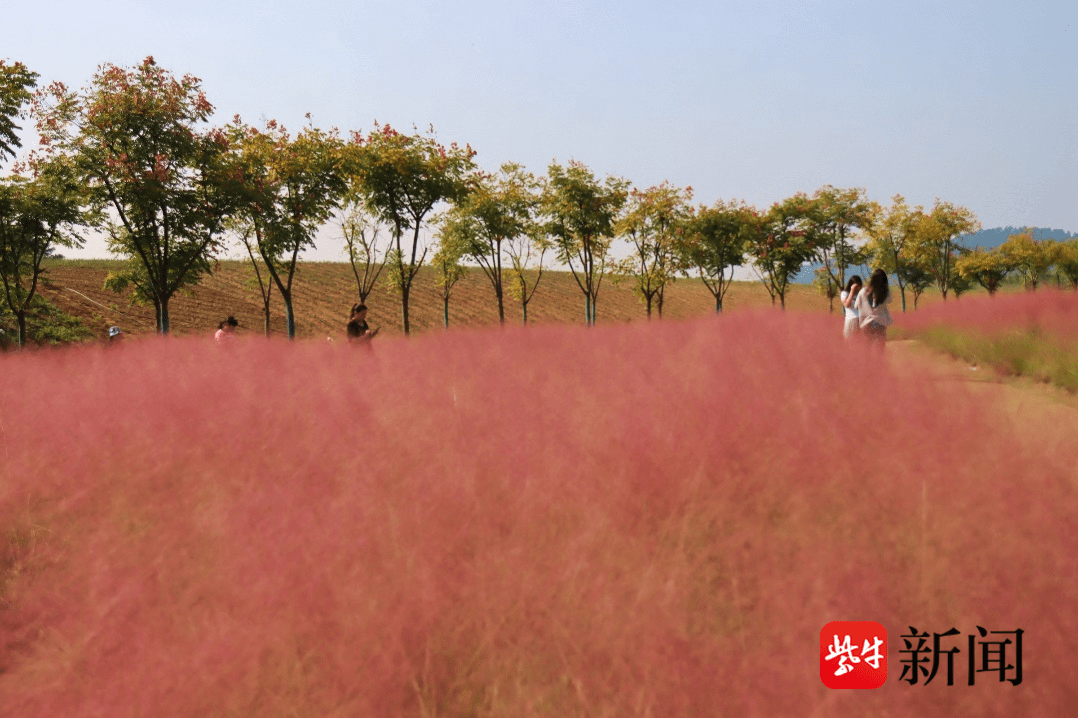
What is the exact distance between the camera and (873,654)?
1785mm

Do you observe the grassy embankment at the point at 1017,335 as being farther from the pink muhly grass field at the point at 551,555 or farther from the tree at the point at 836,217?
the tree at the point at 836,217

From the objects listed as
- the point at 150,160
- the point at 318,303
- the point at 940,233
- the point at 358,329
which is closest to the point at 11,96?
the point at 150,160

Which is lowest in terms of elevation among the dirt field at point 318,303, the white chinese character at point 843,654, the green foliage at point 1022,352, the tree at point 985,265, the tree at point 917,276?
the white chinese character at point 843,654

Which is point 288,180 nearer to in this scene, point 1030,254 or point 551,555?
point 551,555

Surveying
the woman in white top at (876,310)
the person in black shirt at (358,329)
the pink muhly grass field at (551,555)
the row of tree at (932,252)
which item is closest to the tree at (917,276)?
the row of tree at (932,252)

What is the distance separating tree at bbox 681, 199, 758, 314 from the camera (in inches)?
1722

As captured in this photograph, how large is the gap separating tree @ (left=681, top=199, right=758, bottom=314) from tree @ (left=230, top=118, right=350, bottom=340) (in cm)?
2755

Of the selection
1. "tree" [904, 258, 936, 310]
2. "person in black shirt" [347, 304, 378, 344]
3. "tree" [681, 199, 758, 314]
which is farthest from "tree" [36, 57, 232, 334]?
"tree" [904, 258, 936, 310]

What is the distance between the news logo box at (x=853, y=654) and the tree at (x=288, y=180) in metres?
22.3

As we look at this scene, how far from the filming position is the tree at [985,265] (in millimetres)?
61500

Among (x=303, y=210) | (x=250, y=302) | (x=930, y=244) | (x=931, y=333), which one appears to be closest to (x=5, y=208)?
(x=303, y=210)

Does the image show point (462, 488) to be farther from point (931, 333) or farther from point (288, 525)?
point (931, 333)

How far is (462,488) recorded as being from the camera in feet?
8.71

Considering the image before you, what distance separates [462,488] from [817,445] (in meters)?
1.66
